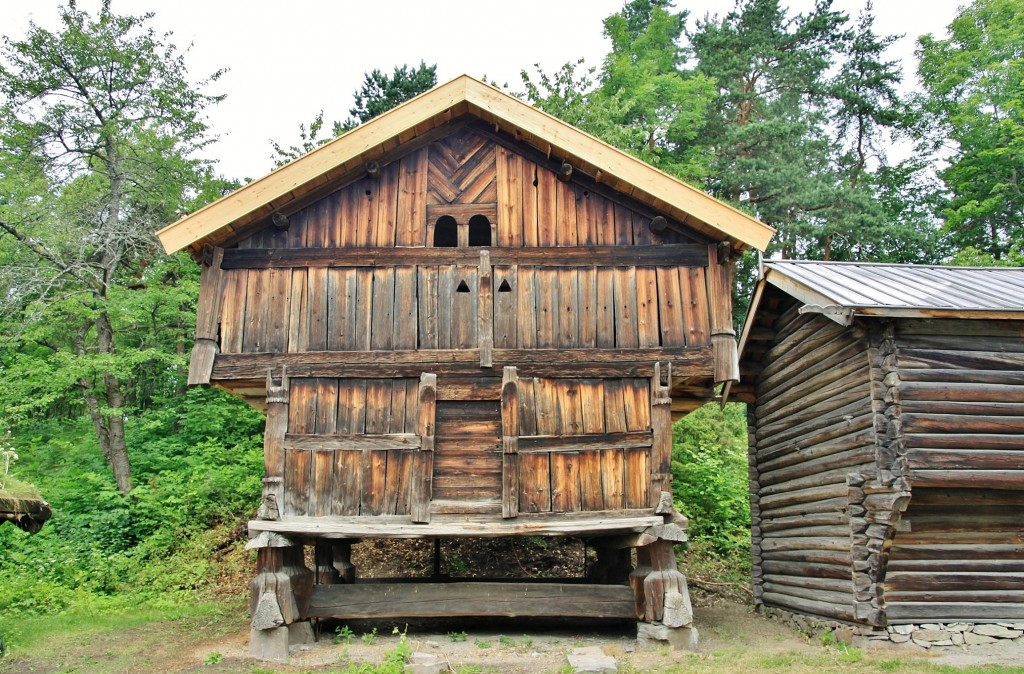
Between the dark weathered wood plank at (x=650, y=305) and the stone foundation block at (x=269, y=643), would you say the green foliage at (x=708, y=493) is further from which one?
the stone foundation block at (x=269, y=643)

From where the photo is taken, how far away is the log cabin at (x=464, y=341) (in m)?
11.1

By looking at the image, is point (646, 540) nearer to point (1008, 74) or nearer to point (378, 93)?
point (378, 93)

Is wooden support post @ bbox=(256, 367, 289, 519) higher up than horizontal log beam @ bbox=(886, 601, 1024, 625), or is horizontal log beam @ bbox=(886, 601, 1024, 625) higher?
wooden support post @ bbox=(256, 367, 289, 519)

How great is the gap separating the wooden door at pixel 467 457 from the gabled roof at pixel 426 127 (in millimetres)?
3633

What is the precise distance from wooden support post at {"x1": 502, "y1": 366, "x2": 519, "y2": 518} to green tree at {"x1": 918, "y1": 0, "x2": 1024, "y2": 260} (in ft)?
74.9

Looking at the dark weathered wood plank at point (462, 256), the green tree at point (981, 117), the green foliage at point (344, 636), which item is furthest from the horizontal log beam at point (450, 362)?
the green tree at point (981, 117)

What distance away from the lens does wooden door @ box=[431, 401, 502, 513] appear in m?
11.2

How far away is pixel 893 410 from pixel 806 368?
9.26 ft

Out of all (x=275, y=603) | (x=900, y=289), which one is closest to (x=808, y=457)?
(x=900, y=289)

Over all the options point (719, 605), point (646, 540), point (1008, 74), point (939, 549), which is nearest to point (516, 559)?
point (719, 605)

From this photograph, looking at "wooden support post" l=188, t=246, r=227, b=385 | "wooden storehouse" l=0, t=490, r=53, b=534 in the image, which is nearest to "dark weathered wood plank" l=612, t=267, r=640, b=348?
"wooden support post" l=188, t=246, r=227, b=385

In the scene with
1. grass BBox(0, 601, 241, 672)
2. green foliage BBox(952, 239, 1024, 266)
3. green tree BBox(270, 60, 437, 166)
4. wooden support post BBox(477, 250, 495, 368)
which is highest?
green tree BBox(270, 60, 437, 166)

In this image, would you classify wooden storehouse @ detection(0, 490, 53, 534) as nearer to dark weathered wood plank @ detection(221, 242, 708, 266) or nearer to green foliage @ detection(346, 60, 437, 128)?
dark weathered wood plank @ detection(221, 242, 708, 266)

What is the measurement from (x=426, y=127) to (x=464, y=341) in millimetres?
3244
